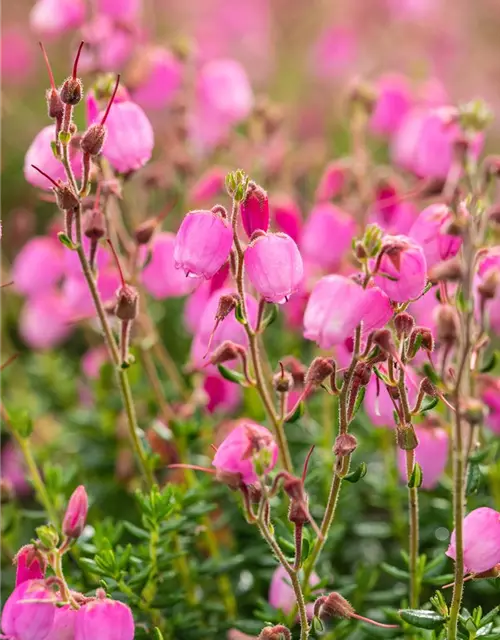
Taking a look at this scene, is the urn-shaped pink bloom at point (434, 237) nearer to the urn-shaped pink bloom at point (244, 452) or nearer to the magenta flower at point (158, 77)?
the urn-shaped pink bloom at point (244, 452)

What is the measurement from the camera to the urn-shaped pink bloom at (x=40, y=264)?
7.96 feet

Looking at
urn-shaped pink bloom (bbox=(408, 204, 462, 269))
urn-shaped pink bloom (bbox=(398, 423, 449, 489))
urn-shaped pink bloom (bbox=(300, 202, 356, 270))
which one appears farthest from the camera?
urn-shaped pink bloom (bbox=(300, 202, 356, 270))

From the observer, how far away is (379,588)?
2254 millimetres

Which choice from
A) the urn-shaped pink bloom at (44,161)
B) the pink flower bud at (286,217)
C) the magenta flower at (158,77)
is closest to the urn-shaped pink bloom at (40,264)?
the magenta flower at (158,77)

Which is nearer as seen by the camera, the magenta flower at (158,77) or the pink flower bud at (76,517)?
the pink flower bud at (76,517)

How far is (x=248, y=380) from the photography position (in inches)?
61.6

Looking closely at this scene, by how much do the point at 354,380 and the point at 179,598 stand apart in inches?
24.7

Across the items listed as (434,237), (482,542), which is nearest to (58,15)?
(434,237)

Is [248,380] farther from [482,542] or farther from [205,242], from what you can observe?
[482,542]

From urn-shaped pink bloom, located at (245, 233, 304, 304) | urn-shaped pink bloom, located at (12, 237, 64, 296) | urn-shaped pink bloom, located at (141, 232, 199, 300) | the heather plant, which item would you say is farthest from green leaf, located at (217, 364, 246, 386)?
urn-shaped pink bloom, located at (12, 237, 64, 296)

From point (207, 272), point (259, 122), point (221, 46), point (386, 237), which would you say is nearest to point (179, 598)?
point (207, 272)

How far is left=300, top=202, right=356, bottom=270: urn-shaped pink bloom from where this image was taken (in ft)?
7.18

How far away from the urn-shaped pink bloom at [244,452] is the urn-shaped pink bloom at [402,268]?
29cm

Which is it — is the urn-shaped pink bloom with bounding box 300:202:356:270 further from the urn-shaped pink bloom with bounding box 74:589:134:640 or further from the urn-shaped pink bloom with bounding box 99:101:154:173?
the urn-shaped pink bloom with bounding box 74:589:134:640
